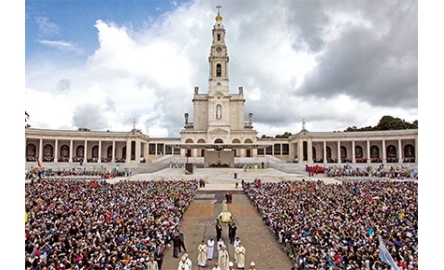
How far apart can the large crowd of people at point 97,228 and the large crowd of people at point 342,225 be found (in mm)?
5129

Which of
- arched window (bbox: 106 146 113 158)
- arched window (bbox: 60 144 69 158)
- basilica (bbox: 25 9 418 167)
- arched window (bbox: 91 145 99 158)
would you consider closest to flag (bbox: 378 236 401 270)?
basilica (bbox: 25 9 418 167)

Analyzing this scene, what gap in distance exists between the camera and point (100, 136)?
58062 mm

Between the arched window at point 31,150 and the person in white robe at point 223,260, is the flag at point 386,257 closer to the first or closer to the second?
the person in white robe at point 223,260

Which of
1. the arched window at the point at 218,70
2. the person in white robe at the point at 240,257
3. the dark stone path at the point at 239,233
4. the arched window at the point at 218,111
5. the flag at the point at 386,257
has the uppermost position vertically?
the arched window at the point at 218,70

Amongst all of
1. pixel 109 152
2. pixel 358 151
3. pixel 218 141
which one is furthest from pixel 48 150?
pixel 358 151

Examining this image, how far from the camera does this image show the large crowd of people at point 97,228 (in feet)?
31.9

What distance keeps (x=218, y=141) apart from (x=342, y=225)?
4861 cm

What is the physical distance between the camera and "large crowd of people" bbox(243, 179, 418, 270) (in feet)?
Answer: 33.0

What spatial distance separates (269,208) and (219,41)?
185ft

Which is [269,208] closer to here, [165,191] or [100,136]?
[165,191]

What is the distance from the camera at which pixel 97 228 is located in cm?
1249

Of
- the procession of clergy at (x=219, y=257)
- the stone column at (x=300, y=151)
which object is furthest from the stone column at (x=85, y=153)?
the procession of clergy at (x=219, y=257)

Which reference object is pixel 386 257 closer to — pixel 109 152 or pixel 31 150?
pixel 109 152

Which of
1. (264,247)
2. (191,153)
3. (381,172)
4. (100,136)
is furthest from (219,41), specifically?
(264,247)
